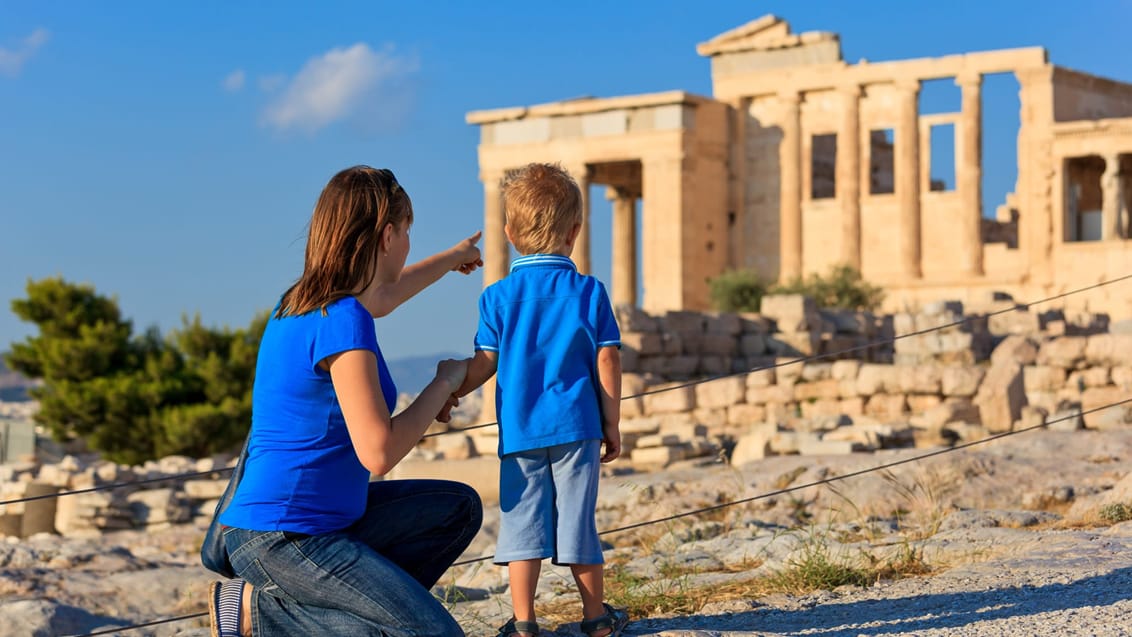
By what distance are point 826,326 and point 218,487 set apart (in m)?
10.5

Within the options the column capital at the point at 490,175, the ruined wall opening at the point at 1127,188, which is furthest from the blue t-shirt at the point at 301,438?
the ruined wall opening at the point at 1127,188

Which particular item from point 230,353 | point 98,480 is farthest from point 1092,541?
point 230,353

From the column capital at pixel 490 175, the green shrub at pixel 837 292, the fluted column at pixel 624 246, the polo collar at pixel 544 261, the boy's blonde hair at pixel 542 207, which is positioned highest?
the column capital at pixel 490 175

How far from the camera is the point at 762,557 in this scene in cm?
634

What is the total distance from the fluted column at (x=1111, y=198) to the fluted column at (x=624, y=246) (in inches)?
381

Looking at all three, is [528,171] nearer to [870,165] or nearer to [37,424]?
[37,424]

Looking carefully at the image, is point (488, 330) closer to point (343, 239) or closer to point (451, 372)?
point (451, 372)

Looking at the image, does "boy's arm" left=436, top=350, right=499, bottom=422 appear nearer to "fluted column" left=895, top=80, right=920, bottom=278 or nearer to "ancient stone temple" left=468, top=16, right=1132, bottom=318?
"ancient stone temple" left=468, top=16, right=1132, bottom=318

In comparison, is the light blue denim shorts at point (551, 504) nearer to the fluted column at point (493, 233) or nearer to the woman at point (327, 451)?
the woman at point (327, 451)

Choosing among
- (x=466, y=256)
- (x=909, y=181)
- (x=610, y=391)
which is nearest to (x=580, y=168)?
(x=909, y=181)

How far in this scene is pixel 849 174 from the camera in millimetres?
32594

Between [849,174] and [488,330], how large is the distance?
28879 mm

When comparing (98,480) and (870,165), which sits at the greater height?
(870,165)

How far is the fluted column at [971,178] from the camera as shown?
102ft
